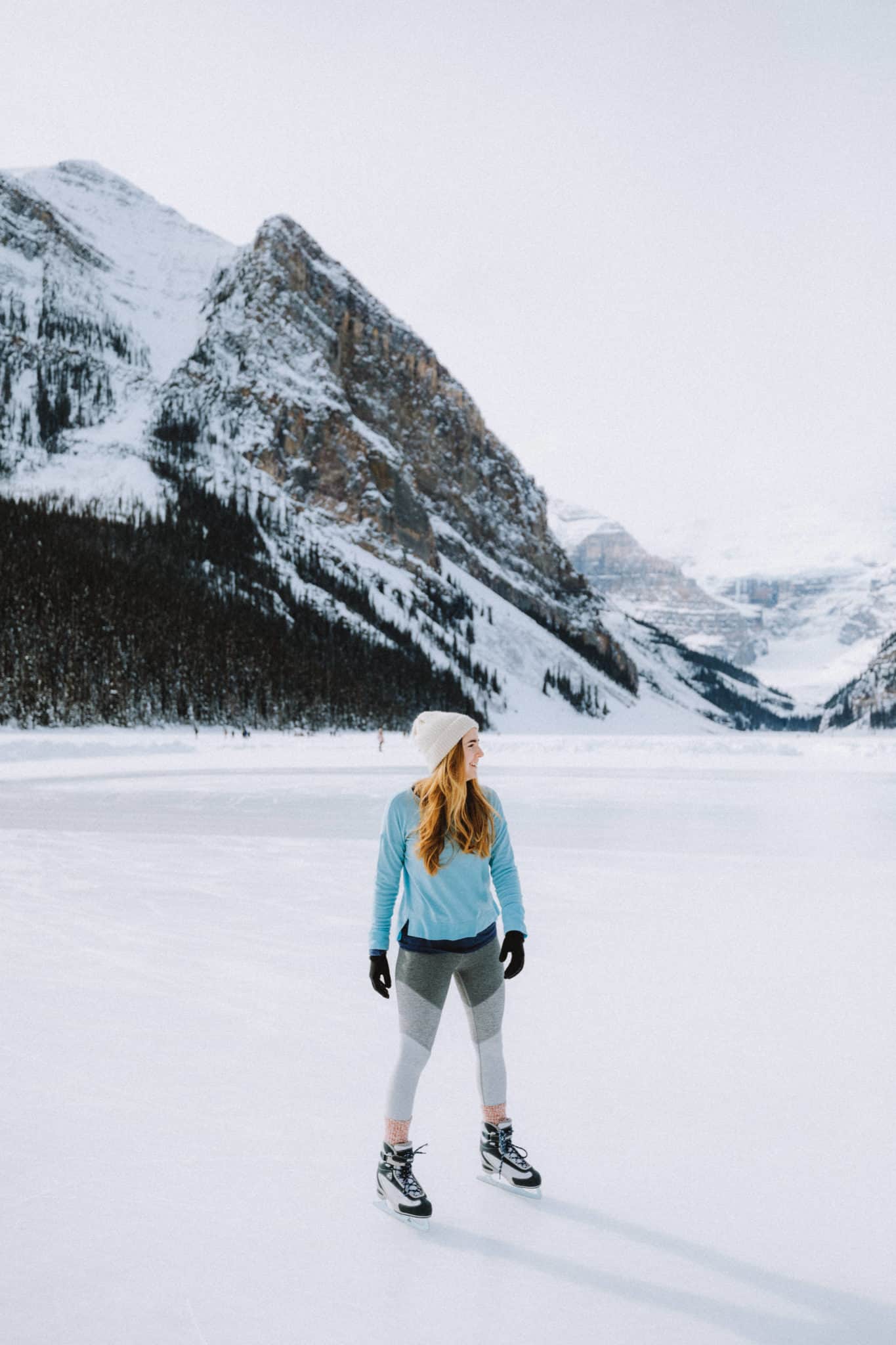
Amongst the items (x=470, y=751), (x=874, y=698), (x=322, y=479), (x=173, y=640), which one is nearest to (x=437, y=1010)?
(x=470, y=751)

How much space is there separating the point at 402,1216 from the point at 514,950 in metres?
1.01

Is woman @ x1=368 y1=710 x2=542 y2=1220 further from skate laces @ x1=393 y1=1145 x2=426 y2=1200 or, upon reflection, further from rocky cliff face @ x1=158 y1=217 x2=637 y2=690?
rocky cliff face @ x1=158 y1=217 x2=637 y2=690

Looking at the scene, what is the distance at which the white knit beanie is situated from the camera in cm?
381

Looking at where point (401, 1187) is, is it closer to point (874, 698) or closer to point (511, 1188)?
point (511, 1188)

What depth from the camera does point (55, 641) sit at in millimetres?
66750

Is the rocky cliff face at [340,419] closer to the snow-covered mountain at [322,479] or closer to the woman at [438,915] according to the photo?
the snow-covered mountain at [322,479]

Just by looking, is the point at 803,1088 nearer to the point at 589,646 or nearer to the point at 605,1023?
the point at 605,1023

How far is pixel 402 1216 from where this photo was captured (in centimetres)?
355

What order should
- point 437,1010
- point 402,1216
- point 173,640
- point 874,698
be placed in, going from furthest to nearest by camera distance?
point 874,698 → point 173,640 → point 437,1010 → point 402,1216

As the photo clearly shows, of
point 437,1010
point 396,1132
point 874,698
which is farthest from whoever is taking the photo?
point 874,698

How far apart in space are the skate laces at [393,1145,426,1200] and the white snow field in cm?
12

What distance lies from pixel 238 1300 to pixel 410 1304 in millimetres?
517

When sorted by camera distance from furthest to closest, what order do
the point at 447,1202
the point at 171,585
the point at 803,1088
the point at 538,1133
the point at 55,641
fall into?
the point at 171,585 < the point at 55,641 < the point at 803,1088 < the point at 538,1133 < the point at 447,1202

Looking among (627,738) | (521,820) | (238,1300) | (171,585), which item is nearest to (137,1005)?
(238,1300)
